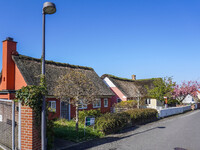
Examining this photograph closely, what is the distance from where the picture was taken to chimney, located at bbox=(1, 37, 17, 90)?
18.6 meters

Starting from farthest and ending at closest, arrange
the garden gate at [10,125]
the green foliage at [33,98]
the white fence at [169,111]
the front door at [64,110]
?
1. the white fence at [169,111]
2. the front door at [64,110]
3. the garden gate at [10,125]
4. the green foliage at [33,98]

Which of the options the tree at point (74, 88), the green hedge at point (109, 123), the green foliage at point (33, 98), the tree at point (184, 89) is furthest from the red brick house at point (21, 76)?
the tree at point (184, 89)

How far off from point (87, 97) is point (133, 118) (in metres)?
6.23

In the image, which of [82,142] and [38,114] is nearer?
[38,114]

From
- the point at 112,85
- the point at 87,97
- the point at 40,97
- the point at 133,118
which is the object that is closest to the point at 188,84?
the point at 112,85

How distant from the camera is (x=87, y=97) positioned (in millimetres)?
12625

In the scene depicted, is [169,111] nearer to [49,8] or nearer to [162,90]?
[162,90]

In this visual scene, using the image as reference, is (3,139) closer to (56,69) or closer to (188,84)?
(56,69)

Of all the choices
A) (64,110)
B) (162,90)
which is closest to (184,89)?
(162,90)

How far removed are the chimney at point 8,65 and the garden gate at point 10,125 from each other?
33.2ft

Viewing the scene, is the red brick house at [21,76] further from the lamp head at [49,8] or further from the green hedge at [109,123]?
the lamp head at [49,8]

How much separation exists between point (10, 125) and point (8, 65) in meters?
12.0

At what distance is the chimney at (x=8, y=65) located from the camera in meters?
18.6

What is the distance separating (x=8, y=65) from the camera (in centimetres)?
1877
